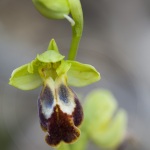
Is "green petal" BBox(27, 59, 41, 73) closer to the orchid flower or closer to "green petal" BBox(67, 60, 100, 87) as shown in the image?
the orchid flower

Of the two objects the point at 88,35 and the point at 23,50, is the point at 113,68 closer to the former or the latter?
the point at 88,35

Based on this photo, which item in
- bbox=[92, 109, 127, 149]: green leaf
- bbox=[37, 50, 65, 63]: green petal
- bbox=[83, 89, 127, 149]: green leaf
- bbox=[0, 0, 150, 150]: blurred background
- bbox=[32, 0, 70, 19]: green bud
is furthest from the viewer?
bbox=[0, 0, 150, 150]: blurred background

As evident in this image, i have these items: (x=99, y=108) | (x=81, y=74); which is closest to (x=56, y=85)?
(x=81, y=74)

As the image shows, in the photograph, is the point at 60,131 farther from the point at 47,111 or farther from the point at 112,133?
the point at 112,133

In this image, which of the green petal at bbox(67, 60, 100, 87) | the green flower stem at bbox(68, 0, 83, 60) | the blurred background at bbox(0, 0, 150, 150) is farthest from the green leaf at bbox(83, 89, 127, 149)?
the blurred background at bbox(0, 0, 150, 150)

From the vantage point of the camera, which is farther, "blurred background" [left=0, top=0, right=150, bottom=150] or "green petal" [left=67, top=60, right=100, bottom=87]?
"blurred background" [left=0, top=0, right=150, bottom=150]

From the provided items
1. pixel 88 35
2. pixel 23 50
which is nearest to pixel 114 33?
pixel 88 35
